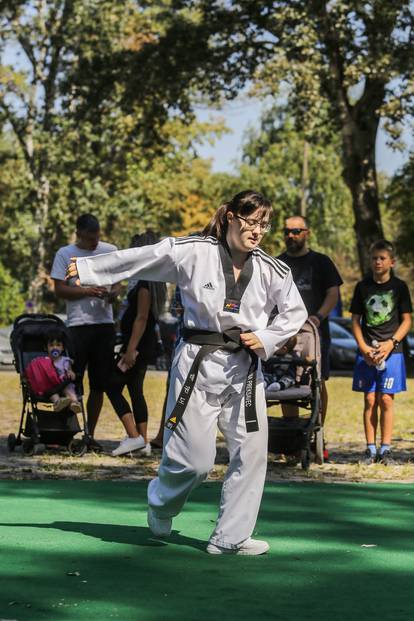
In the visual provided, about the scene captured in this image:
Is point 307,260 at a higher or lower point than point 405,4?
lower

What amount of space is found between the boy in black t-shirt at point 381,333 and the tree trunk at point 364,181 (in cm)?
1630

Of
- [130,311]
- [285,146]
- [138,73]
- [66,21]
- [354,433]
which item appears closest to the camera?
[130,311]

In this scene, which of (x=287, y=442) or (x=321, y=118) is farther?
(x=321, y=118)

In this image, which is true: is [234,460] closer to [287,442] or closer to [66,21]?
[287,442]

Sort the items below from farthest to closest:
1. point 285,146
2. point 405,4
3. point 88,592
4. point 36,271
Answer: point 285,146 < point 36,271 < point 405,4 < point 88,592

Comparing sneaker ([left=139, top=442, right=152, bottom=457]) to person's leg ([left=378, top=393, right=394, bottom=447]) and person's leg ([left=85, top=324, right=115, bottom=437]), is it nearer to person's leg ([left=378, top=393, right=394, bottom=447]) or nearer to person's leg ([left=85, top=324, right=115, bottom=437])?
person's leg ([left=85, top=324, right=115, bottom=437])

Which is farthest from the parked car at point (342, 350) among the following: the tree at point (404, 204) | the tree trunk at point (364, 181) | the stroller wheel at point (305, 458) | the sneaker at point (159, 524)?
the sneaker at point (159, 524)

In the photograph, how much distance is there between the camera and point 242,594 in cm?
593

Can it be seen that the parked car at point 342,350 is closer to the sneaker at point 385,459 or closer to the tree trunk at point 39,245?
the tree trunk at point 39,245

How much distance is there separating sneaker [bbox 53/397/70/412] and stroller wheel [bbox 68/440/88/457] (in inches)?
17.1

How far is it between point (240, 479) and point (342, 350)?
2839 centimetres

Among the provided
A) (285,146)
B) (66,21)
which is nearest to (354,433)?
(66,21)

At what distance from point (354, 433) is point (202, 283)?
8696 millimetres

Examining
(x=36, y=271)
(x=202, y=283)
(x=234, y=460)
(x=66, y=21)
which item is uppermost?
(x=66, y=21)
